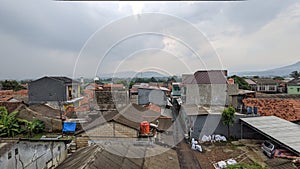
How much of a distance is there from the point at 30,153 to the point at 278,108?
45.0ft

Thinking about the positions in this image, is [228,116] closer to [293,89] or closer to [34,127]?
[34,127]

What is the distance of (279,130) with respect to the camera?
9102 millimetres

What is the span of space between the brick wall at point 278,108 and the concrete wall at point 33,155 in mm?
12029

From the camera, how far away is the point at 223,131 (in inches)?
459

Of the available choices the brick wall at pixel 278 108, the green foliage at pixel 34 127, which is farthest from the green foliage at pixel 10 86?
the brick wall at pixel 278 108

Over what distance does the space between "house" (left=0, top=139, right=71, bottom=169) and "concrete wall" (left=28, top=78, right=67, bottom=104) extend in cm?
1378

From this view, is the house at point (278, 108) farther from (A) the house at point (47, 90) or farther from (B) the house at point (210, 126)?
(A) the house at point (47, 90)

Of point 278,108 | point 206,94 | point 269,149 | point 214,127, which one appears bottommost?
point 269,149

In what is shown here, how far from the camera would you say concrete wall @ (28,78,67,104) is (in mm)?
19109

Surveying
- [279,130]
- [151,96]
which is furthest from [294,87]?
[279,130]

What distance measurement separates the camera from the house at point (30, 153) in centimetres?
470

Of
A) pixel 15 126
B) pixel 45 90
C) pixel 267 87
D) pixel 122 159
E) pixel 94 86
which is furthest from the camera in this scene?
pixel 267 87

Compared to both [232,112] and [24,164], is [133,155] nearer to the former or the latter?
[24,164]

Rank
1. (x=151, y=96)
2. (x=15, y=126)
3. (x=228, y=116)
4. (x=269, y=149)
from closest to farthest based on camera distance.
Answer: (x=269, y=149) < (x=228, y=116) < (x=15, y=126) < (x=151, y=96)
